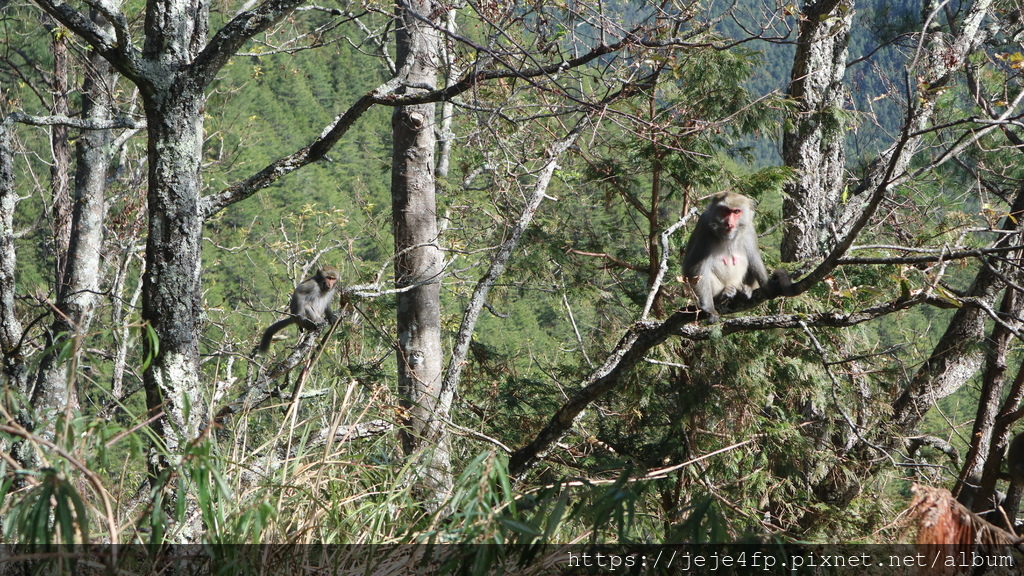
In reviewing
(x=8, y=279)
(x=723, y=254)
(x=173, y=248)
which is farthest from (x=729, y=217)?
(x=8, y=279)

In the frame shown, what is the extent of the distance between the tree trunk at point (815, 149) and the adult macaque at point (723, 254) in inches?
84.0

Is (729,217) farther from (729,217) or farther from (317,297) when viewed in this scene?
(317,297)

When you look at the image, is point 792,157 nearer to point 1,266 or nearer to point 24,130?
point 1,266

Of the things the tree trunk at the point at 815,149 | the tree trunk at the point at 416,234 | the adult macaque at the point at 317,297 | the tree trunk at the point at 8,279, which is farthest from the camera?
the adult macaque at the point at 317,297

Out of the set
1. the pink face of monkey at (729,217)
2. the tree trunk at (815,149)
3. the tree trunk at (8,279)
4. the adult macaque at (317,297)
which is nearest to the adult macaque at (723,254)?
the pink face of monkey at (729,217)

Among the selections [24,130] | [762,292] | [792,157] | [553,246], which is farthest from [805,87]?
[24,130]

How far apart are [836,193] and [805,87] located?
113cm

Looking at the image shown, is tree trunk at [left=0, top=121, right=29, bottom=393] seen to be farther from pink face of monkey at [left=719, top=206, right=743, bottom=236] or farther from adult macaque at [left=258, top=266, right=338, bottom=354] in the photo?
pink face of monkey at [left=719, top=206, right=743, bottom=236]

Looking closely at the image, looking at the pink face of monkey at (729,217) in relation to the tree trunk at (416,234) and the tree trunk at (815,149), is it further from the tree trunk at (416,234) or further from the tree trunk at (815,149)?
the tree trunk at (815,149)

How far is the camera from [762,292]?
3914 mm

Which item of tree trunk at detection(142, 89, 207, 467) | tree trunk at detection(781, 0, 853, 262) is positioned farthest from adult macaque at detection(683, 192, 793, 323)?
tree trunk at detection(142, 89, 207, 467)

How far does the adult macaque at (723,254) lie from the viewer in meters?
4.97

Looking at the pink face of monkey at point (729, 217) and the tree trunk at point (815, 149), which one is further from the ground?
the tree trunk at point (815, 149)

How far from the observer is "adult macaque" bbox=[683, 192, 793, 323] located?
4.97 meters
